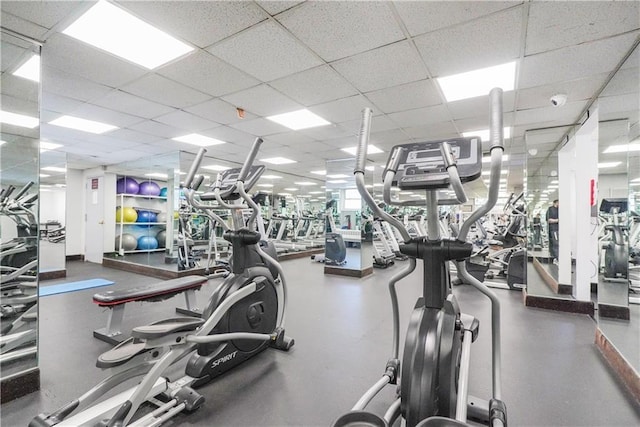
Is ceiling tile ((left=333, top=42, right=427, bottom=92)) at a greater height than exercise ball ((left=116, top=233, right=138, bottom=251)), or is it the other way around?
ceiling tile ((left=333, top=42, right=427, bottom=92))

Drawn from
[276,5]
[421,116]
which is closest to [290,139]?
[421,116]

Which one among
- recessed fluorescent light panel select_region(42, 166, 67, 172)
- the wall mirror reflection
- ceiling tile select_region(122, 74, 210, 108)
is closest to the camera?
ceiling tile select_region(122, 74, 210, 108)

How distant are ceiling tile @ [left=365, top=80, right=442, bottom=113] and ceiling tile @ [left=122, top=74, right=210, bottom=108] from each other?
1950 millimetres

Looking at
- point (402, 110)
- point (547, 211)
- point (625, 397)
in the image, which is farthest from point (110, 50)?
point (547, 211)

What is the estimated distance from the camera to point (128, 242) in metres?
7.42

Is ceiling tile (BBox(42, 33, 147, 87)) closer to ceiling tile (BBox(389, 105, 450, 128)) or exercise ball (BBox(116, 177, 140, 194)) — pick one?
ceiling tile (BBox(389, 105, 450, 128))

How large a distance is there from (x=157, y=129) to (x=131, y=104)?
1.02 m

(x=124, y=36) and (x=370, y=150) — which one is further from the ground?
(x=124, y=36)

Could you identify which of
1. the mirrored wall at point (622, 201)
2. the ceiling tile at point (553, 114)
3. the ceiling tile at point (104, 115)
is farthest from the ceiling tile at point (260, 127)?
the mirrored wall at point (622, 201)

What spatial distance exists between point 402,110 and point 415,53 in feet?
4.24

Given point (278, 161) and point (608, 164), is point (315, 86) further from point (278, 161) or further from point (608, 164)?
point (278, 161)

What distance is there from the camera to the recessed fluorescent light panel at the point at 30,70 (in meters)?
2.30

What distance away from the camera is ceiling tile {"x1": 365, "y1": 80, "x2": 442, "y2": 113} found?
3061 millimetres

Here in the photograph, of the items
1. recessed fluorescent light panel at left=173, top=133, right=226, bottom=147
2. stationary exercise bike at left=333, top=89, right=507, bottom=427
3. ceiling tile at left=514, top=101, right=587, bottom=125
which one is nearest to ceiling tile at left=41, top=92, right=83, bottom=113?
recessed fluorescent light panel at left=173, top=133, right=226, bottom=147
